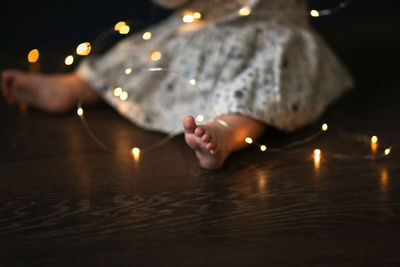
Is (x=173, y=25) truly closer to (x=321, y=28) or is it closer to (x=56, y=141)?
(x=56, y=141)

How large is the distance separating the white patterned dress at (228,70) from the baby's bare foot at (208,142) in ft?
0.27

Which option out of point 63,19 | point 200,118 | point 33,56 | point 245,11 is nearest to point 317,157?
point 200,118

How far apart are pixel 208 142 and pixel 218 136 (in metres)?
0.04

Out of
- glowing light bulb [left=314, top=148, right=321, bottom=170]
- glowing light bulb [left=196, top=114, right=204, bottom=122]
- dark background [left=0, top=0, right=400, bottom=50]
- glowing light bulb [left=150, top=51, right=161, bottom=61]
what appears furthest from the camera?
dark background [left=0, top=0, right=400, bottom=50]

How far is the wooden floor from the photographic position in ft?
1.97

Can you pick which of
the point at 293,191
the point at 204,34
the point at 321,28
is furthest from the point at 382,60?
the point at 293,191

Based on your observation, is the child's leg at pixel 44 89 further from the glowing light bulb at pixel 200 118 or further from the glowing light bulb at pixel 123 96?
the glowing light bulb at pixel 200 118

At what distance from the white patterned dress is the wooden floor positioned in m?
0.06

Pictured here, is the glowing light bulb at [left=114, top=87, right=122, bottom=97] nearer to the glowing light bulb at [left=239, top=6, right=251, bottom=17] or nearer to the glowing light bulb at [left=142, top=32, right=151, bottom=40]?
the glowing light bulb at [left=142, top=32, right=151, bottom=40]

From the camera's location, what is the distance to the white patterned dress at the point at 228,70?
37.2 inches

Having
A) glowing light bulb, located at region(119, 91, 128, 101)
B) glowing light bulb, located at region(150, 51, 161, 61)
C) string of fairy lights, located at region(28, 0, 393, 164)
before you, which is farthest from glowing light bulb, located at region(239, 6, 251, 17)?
glowing light bulb, located at region(119, 91, 128, 101)

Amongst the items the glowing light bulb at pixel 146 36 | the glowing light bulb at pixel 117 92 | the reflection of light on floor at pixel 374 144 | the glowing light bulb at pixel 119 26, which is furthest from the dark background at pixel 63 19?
the reflection of light on floor at pixel 374 144

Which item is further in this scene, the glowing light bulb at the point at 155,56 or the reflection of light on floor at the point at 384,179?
the glowing light bulb at the point at 155,56

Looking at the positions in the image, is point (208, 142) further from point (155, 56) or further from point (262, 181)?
point (155, 56)
